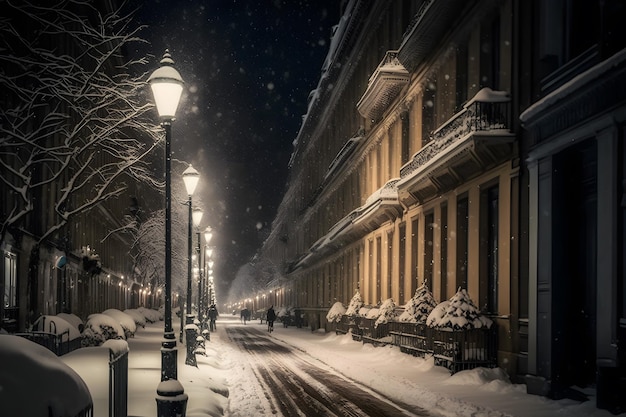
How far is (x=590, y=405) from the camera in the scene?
12.5 metres

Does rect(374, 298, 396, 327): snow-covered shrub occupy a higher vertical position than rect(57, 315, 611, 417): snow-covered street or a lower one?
higher

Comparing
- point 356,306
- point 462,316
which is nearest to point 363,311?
point 356,306

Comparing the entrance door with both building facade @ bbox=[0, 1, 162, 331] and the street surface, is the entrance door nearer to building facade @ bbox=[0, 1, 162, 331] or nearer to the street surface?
the street surface

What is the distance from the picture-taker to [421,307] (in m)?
22.6

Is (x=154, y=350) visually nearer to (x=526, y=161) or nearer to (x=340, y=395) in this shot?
(x=340, y=395)

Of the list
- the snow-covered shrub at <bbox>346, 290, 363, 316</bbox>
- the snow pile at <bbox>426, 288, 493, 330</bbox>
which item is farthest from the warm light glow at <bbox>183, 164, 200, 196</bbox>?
the snow-covered shrub at <bbox>346, 290, 363, 316</bbox>

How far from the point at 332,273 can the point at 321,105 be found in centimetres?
1288

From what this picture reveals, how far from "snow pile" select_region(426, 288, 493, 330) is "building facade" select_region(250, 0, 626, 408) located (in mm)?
509

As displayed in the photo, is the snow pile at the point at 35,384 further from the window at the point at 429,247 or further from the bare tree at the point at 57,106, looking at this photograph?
the window at the point at 429,247

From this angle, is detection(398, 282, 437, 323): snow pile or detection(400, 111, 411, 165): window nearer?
detection(398, 282, 437, 323): snow pile

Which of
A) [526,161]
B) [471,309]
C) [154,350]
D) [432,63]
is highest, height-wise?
[432,63]

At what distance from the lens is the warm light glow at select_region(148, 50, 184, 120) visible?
977 cm

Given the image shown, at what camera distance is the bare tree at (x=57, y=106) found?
61.4 ft

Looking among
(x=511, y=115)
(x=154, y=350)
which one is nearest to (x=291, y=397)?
(x=511, y=115)
